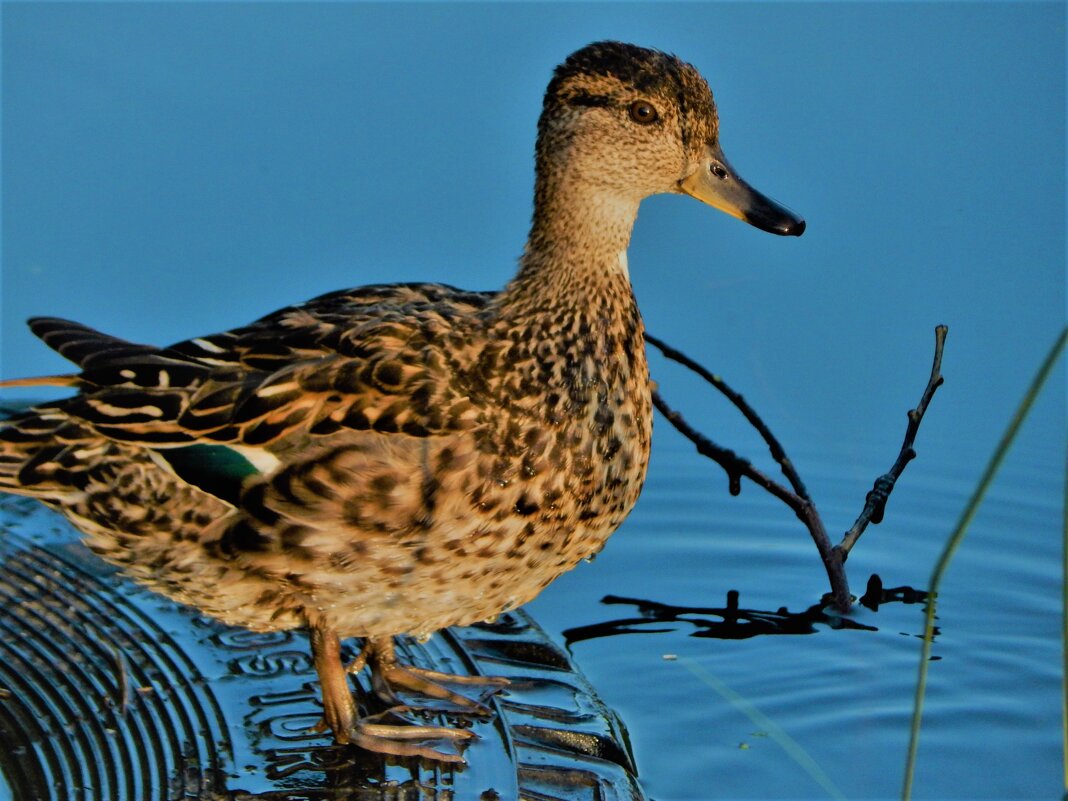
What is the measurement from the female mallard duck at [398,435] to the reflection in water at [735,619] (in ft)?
2.47

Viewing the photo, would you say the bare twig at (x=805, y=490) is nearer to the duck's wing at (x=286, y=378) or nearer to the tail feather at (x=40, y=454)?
the duck's wing at (x=286, y=378)

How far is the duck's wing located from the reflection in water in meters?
1.18

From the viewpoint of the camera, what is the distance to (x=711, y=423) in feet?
19.0

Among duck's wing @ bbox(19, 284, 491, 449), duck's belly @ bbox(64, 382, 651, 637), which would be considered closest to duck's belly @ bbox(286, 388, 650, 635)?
duck's belly @ bbox(64, 382, 651, 637)

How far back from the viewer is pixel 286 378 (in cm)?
373

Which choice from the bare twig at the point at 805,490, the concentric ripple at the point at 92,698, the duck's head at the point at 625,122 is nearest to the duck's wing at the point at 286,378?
the duck's head at the point at 625,122

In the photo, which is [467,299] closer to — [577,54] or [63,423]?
[577,54]

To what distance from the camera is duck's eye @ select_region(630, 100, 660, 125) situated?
13.2 feet

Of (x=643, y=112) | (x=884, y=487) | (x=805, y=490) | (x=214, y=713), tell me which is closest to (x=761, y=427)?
(x=805, y=490)

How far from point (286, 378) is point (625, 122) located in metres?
1.12

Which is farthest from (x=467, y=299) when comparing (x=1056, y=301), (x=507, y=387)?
(x=1056, y=301)

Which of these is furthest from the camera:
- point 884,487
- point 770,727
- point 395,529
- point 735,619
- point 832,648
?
point 735,619

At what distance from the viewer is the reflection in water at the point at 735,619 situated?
4.53m

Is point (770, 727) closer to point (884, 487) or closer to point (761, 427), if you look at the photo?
point (884, 487)
